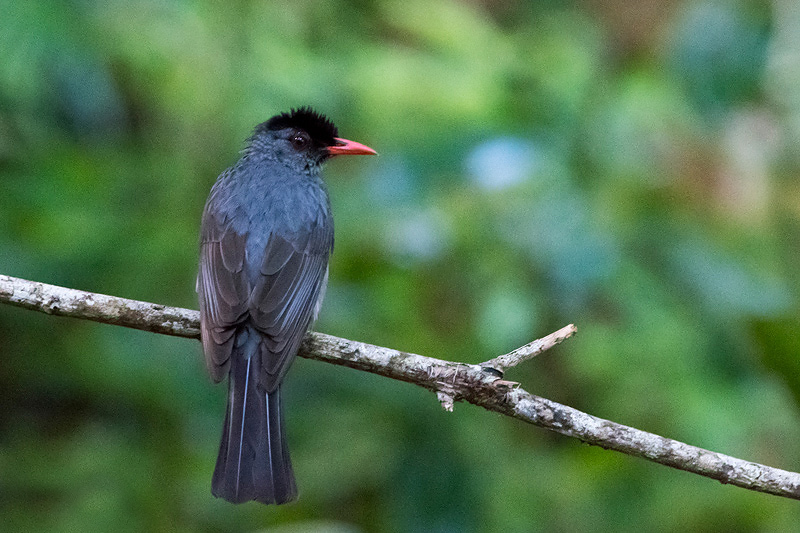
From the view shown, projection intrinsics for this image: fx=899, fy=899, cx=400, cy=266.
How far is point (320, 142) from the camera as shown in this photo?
445cm

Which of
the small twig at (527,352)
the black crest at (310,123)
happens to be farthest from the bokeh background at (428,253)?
the small twig at (527,352)

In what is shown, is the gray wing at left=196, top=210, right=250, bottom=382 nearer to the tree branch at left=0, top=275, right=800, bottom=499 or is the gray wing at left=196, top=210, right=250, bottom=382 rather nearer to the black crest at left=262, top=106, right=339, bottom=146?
the tree branch at left=0, top=275, right=800, bottom=499

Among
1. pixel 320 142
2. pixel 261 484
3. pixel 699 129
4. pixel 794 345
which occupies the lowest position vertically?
pixel 261 484

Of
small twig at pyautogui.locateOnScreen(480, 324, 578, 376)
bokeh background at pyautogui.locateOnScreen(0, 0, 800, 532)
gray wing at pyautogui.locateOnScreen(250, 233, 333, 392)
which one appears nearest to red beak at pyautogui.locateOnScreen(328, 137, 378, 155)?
bokeh background at pyautogui.locateOnScreen(0, 0, 800, 532)

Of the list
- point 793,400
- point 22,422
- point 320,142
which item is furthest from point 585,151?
point 22,422

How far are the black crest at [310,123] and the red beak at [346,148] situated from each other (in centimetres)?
3

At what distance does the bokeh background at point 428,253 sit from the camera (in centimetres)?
342

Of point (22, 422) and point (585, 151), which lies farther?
point (22, 422)

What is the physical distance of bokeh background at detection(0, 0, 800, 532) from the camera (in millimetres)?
3422

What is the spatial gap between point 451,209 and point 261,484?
142 centimetres

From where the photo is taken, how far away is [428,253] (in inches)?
143

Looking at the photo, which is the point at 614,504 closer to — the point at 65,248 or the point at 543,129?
the point at 543,129

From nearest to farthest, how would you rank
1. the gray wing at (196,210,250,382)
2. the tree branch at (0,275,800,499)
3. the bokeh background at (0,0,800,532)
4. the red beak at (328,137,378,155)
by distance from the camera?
the tree branch at (0,275,800,499) < the gray wing at (196,210,250,382) < the bokeh background at (0,0,800,532) < the red beak at (328,137,378,155)

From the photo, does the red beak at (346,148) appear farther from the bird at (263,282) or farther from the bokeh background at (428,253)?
the bokeh background at (428,253)
